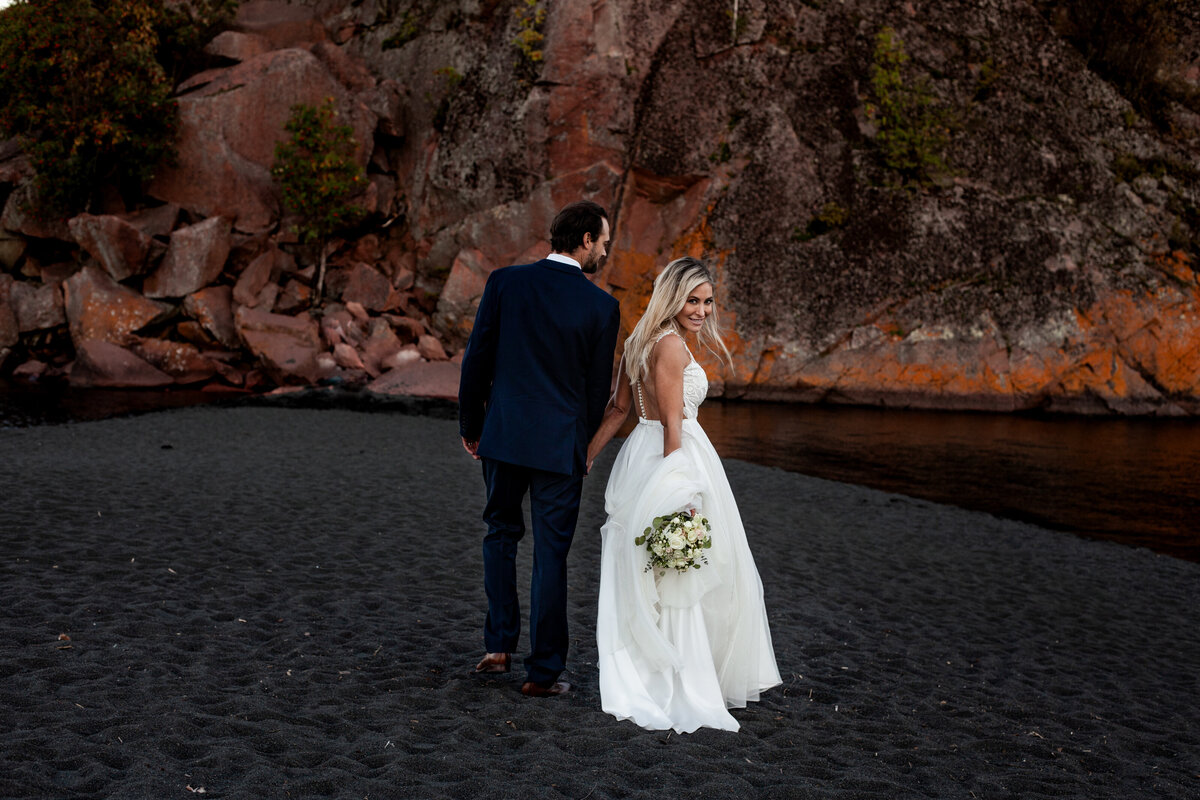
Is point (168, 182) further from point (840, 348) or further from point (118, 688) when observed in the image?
point (118, 688)

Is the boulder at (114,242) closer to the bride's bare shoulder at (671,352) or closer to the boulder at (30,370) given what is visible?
the boulder at (30,370)

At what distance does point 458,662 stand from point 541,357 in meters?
2.09

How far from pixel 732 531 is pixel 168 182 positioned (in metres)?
32.0

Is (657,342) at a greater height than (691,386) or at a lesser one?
greater

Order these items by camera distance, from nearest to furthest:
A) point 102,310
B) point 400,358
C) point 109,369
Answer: point 109,369
point 102,310
point 400,358

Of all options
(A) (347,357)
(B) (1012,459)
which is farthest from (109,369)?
(B) (1012,459)

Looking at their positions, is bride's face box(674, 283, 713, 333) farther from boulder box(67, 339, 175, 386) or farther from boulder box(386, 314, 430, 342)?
boulder box(386, 314, 430, 342)

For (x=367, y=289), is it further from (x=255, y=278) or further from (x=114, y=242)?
(x=114, y=242)

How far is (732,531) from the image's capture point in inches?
192

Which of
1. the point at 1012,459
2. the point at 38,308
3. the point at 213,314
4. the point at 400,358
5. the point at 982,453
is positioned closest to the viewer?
the point at 1012,459

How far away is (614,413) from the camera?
16.3ft

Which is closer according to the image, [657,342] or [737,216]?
[657,342]

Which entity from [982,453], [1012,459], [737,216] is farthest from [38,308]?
[1012,459]

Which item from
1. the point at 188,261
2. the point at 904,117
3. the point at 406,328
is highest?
the point at 904,117
